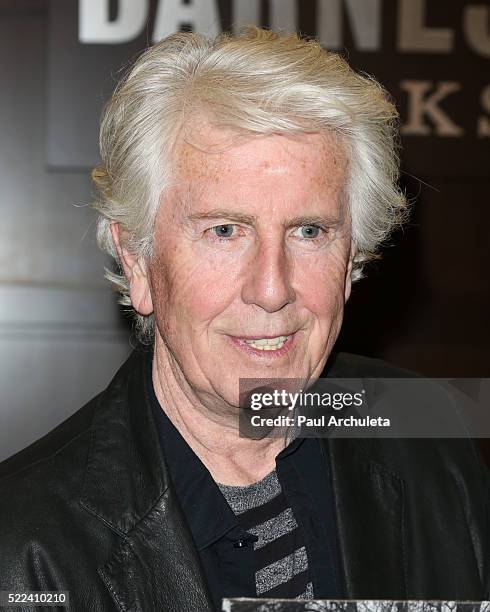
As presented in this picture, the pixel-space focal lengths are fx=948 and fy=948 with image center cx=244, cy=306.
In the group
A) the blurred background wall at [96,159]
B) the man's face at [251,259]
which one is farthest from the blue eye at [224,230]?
the blurred background wall at [96,159]

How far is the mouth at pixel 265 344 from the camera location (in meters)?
1.15

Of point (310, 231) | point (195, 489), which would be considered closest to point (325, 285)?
point (310, 231)

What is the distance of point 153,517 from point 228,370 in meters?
0.20

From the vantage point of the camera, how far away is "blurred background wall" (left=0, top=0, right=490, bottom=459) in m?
2.40

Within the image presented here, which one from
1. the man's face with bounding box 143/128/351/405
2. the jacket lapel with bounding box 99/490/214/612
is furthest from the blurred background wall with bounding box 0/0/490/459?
the jacket lapel with bounding box 99/490/214/612

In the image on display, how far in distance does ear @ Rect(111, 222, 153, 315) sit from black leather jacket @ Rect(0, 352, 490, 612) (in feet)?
0.30

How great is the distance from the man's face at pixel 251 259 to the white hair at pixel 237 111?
0.08 ft

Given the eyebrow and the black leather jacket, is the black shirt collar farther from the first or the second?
the eyebrow

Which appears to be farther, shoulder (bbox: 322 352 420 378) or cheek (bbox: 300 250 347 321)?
shoulder (bbox: 322 352 420 378)

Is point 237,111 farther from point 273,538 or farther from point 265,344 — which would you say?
point 273,538

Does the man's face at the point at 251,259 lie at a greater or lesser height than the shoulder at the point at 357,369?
greater

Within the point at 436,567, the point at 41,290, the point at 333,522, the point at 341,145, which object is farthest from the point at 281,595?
the point at 41,290

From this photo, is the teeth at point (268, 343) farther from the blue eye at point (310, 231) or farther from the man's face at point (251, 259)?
the blue eye at point (310, 231)

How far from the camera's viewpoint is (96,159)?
7.94 ft
